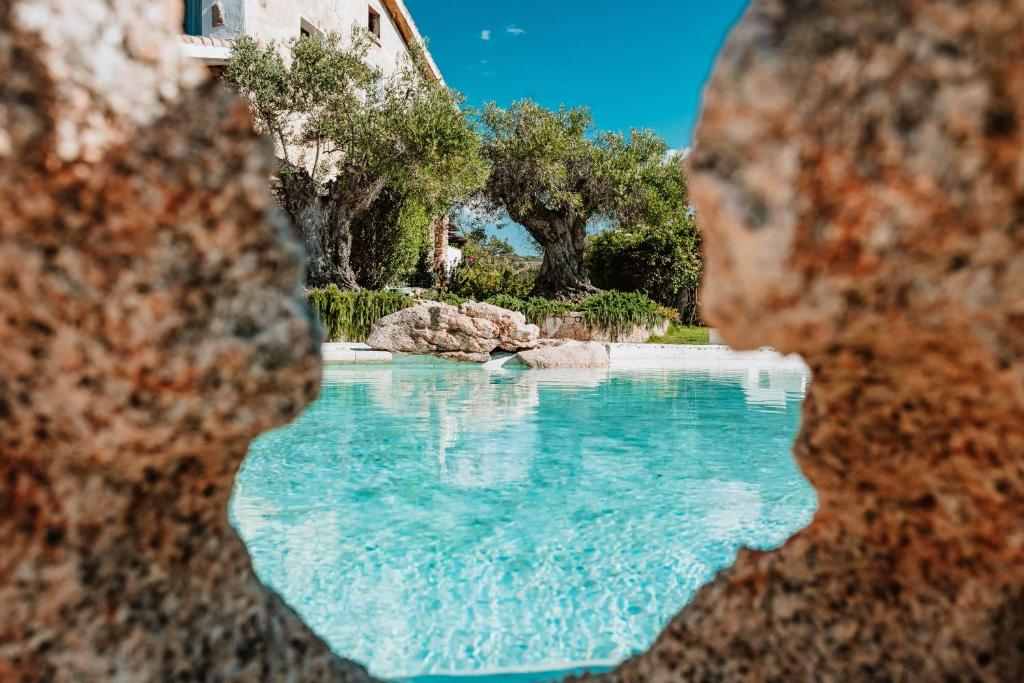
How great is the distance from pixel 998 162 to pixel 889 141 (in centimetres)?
14

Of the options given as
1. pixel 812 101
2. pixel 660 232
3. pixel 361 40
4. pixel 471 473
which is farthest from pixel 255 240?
pixel 660 232

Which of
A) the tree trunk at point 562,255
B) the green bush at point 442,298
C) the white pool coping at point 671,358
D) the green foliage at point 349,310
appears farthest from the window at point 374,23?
the white pool coping at point 671,358

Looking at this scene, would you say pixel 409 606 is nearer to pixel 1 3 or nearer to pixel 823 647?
pixel 823 647

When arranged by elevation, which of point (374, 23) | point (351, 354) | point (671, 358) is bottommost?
point (351, 354)

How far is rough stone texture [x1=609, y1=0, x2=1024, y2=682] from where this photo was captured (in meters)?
0.97

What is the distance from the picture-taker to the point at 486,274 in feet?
102

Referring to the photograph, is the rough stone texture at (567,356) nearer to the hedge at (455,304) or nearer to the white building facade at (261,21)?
the hedge at (455,304)

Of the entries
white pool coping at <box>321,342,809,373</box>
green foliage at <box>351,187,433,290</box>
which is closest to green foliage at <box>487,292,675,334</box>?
white pool coping at <box>321,342,809,373</box>

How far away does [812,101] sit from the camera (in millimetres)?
1039

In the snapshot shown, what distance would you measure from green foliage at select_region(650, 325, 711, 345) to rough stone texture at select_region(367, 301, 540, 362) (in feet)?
27.5

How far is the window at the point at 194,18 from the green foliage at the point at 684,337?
61.9ft

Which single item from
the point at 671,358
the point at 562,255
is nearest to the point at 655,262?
the point at 562,255

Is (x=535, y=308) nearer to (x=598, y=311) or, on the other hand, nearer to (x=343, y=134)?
(x=598, y=311)

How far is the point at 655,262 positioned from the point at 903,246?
1239 inches
